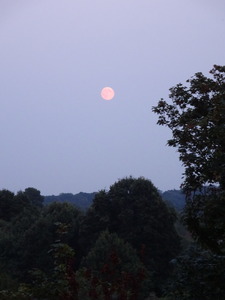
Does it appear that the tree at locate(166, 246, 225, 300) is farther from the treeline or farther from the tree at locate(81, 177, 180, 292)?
the tree at locate(81, 177, 180, 292)

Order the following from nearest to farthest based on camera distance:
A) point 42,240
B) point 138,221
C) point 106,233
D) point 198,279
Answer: point 198,279
point 106,233
point 138,221
point 42,240

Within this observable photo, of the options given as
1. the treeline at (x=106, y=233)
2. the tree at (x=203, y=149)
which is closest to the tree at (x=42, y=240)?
the treeline at (x=106, y=233)

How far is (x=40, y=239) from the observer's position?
44250 millimetres

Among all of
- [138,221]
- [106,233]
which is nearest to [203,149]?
[106,233]

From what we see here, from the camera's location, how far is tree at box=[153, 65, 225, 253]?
11.1 metres

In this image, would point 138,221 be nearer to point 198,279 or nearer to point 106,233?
point 106,233

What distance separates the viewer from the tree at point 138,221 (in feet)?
134

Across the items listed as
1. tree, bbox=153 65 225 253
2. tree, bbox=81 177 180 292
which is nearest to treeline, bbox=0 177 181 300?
tree, bbox=81 177 180 292

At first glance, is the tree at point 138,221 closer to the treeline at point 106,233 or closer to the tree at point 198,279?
the treeline at point 106,233

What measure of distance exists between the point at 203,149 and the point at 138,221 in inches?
1226

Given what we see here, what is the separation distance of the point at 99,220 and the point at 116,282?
34846 millimetres

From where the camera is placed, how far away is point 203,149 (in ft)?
39.8

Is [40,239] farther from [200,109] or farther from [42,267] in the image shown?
[200,109]

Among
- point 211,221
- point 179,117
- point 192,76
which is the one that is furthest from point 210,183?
point 192,76
